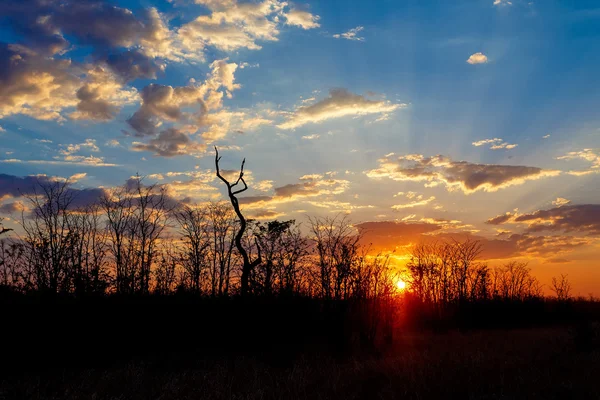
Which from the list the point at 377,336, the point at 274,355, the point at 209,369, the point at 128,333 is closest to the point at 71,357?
the point at 128,333

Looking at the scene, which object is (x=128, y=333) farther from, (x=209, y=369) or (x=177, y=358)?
(x=209, y=369)

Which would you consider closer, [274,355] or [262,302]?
[274,355]

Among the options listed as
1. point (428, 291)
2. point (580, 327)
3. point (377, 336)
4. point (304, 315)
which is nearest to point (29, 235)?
point (304, 315)

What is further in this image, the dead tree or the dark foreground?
the dead tree

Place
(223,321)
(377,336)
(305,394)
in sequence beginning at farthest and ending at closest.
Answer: (377,336)
(223,321)
(305,394)

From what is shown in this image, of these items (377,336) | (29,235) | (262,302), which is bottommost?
(377,336)

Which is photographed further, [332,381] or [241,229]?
[241,229]

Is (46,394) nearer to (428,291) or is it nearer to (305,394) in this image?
(305,394)

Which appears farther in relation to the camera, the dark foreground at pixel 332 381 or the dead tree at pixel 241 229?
the dead tree at pixel 241 229

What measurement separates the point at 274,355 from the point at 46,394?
6.66m

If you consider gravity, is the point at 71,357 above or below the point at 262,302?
below

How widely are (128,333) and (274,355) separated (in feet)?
14.3

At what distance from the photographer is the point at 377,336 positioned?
18125 mm

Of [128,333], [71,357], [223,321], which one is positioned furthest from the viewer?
[223,321]
